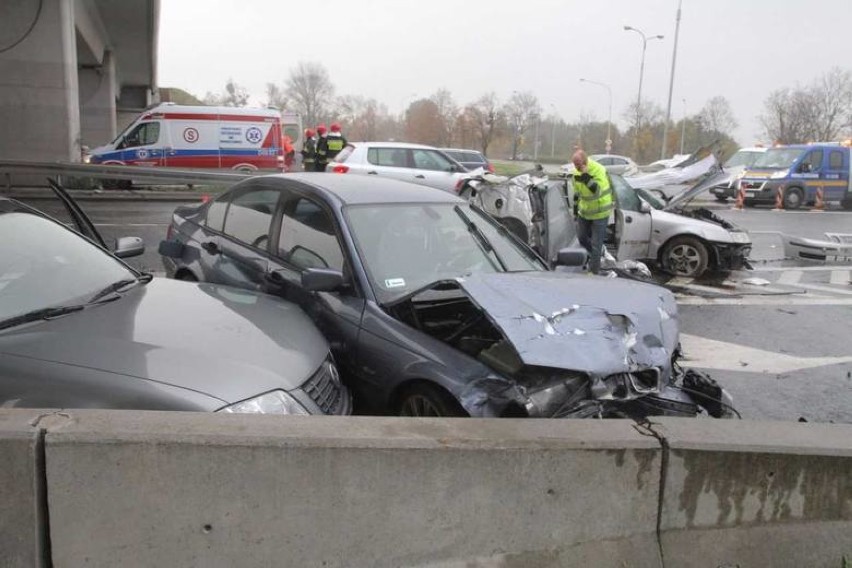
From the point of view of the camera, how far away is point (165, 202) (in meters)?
16.2

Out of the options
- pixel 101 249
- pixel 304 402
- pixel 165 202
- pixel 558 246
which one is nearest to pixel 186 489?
pixel 304 402

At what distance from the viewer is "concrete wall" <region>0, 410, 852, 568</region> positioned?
212cm

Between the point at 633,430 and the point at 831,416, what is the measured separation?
3.20 metres

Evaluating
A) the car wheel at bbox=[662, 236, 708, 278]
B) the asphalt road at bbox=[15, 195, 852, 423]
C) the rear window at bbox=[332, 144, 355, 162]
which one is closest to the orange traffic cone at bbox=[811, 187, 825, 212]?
the asphalt road at bbox=[15, 195, 852, 423]

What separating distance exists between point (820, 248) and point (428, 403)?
10109mm

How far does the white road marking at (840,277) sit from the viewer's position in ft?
33.0

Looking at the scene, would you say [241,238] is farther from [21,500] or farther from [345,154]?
[345,154]

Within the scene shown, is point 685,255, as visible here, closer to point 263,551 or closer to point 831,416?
point 831,416

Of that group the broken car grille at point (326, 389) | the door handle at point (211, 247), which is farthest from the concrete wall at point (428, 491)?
the door handle at point (211, 247)

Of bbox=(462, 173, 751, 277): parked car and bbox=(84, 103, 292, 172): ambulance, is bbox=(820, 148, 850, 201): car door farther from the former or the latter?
bbox=(84, 103, 292, 172): ambulance

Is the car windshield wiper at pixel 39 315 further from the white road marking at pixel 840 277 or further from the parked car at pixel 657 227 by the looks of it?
the white road marking at pixel 840 277

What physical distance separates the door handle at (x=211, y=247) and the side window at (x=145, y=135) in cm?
1776

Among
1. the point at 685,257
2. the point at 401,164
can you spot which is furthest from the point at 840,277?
the point at 401,164

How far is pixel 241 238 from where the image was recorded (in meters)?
5.13
